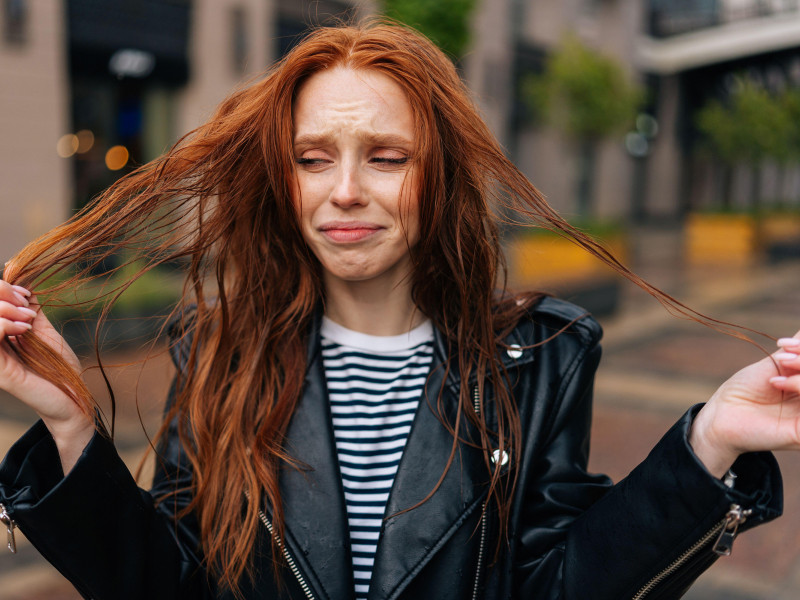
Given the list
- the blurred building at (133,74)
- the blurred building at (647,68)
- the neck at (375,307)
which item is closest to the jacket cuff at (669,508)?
the neck at (375,307)

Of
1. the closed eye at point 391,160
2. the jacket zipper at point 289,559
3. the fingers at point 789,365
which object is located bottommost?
the jacket zipper at point 289,559

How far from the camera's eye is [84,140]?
10.5 m

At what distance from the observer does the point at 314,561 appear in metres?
1.56

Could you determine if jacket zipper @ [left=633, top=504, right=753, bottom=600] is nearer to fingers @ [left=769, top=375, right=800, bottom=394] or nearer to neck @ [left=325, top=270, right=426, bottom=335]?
fingers @ [left=769, top=375, right=800, bottom=394]

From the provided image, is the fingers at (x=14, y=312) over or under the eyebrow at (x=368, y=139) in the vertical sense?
under

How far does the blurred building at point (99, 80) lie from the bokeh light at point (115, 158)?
0.02 metres

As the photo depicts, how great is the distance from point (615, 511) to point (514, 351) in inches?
16.3

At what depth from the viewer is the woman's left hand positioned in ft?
4.03

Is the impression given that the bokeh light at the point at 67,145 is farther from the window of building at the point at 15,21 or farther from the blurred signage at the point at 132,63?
the window of building at the point at 15,21

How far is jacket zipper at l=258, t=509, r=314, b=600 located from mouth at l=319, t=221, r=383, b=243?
1.92 ft

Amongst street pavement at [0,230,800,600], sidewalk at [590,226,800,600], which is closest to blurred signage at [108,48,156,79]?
street pavement at [0,230,800,600]

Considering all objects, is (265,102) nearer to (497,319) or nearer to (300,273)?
(300,273)

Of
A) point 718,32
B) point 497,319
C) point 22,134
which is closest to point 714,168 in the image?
point 718,32

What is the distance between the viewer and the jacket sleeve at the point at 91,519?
4.66 ft
